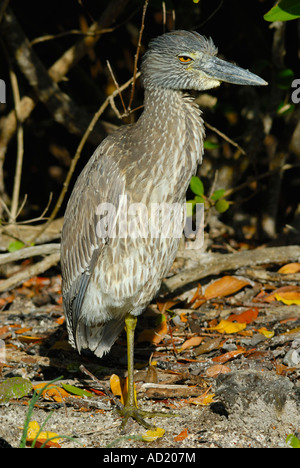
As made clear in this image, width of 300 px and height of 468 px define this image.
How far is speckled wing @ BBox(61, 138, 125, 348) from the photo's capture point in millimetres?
3432

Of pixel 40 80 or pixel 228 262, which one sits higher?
pixel 40 80

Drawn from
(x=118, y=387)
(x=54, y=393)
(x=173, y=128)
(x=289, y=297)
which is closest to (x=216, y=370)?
(x=118, y=387)

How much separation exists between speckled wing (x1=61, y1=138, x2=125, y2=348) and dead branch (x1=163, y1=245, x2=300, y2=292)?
1.09 meters

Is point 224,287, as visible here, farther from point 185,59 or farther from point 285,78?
point 185,59

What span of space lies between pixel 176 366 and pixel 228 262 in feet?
3.94

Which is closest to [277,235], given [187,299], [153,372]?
[187,299]

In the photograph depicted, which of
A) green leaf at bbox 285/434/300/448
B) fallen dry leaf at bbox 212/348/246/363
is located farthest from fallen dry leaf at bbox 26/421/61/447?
fallen dry leaf at bbox 212/348/246/363

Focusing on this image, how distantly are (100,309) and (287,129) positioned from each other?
291 centimetres

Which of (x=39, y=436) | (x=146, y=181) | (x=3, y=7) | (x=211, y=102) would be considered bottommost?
(x=39, y=436)

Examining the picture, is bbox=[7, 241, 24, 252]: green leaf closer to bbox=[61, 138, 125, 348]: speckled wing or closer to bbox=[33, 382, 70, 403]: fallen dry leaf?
bbox=[61, 138, 125, 348]: speckled wing

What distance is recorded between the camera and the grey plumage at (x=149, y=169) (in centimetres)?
335

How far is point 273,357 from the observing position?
143 inches

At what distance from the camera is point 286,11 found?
3.26 m

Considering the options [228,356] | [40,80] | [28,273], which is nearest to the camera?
[228,356]
